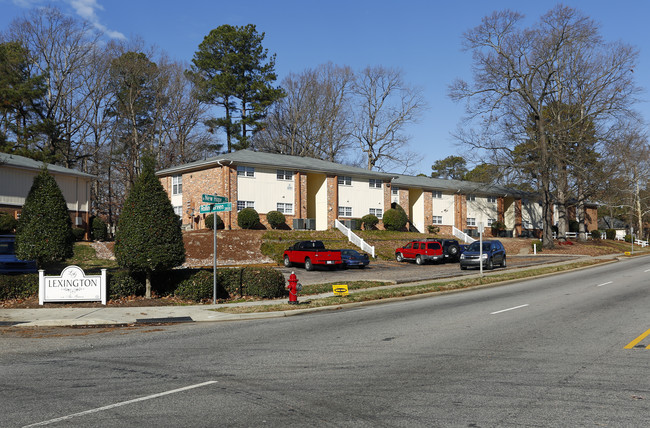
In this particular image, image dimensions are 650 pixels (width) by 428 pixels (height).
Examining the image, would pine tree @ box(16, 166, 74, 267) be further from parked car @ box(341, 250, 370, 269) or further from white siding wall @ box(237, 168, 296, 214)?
white siding wall @ box(237, 168, 296, 214)

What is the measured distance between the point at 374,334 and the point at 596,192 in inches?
1979

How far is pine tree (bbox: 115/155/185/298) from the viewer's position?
51.0 ft

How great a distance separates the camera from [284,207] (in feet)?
140

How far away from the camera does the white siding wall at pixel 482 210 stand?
59531 millimetres

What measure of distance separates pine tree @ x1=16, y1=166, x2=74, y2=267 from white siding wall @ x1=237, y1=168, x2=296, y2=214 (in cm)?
2284

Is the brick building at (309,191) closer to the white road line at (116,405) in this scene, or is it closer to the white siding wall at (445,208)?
the white siding wall at (445,208)

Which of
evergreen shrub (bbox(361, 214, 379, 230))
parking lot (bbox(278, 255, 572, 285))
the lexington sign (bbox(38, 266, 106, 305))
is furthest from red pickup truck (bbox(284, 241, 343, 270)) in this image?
evergreen shrub (bbox(361, 214, 379, 230))

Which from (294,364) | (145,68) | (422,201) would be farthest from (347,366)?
(145,68)

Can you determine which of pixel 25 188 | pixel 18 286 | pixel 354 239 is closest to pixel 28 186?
pixel 25 188

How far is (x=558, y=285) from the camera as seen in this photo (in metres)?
21.5

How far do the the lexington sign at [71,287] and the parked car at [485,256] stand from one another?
20615 millimetres

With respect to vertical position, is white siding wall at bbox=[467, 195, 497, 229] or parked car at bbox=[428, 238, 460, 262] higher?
white siding wall at bbox=[467, 195, 497, 229]

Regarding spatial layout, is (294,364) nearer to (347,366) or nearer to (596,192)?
(347,366)

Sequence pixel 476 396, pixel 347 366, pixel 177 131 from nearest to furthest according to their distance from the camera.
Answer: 1. pixel 476 396
2. pixel 347 366
3. pixel 177 131
